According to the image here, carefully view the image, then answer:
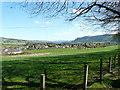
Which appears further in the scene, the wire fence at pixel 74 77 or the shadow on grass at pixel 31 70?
the shadow on grass at pixel 31 70

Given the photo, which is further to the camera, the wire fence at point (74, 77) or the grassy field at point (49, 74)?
the grassy field at point (49, 74)

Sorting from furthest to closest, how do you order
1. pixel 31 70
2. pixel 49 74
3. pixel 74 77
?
pixel 31 70, pixel 49 74, pixel 74 77

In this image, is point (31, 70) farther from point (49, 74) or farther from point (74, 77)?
point (74, 77)

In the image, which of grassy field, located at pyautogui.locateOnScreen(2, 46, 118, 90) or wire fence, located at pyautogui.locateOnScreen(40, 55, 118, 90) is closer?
wire fence, located at pyautogui.locateOnScreen(40, 55, 118, 90)

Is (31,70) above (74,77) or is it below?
below

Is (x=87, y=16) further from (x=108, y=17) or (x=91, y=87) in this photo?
(x=91, y=87)

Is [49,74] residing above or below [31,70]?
above

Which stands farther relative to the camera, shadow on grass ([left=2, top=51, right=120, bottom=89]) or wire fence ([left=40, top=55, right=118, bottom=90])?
shadow on grass ([left=2, top=51, right=120, bottom=89])

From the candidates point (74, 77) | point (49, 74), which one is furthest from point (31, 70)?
point (74, 77)

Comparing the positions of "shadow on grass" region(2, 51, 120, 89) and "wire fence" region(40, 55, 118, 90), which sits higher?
"wire fence" region(40, 55, 118, 90)

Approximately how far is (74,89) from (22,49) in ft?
107

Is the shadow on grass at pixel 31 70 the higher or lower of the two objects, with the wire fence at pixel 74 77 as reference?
lower

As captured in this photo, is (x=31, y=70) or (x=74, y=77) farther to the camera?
(x=31, y=70)

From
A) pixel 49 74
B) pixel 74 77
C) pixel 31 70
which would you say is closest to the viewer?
pixel 74 77
